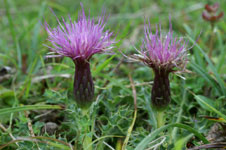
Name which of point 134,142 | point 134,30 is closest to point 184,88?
point 134,142

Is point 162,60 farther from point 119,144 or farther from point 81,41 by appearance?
point 119,144

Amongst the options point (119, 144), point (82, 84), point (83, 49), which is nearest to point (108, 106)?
point (119, 144)

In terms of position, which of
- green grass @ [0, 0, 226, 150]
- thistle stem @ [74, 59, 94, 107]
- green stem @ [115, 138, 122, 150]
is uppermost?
thistle stem @ [74, 59, 94, 107]

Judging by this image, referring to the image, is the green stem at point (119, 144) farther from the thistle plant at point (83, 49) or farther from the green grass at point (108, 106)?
the thistle plant at point (83, 49)

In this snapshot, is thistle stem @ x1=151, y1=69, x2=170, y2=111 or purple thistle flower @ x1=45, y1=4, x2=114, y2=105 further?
thistle stem @ x1=151, y1=69, x2=170, y2=111

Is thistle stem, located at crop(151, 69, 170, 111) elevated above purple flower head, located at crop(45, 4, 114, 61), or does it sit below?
below

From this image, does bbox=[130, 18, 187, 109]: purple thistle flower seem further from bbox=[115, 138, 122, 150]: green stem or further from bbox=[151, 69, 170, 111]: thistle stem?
bbox=[115, 138, 122, 150]: green stem

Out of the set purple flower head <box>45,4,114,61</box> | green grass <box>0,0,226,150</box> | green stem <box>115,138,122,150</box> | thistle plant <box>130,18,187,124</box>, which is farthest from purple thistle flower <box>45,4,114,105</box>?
green stem <box>115,138,122,150</box>

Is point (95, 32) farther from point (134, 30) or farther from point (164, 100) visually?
point (134, 30)
